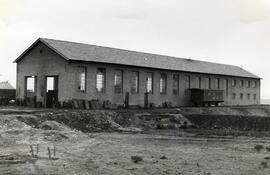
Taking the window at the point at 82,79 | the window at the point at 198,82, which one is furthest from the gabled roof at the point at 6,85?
the window at the point at 198,82

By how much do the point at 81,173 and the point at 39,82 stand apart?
1157 inches

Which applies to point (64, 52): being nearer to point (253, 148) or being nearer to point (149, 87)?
point (149, 87)

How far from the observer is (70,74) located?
3766 centimetres

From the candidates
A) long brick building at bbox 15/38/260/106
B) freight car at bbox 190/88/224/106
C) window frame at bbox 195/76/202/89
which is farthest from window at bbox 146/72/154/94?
window frame at bbox 195/76/202/89

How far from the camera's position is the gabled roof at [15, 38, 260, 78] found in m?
39.2

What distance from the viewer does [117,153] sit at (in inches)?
682

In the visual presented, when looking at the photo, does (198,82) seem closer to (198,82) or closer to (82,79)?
(198,82)

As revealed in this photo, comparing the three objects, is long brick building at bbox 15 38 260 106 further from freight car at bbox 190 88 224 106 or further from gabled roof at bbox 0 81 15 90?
gabled roof at bbox 0 81 15 90

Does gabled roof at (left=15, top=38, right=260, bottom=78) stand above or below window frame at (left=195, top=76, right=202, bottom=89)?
above

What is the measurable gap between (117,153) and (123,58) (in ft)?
91.4

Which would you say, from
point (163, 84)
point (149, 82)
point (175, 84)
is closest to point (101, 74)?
point (149, 82)

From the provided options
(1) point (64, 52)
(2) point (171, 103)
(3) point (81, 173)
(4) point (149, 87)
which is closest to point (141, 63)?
(4) point (149, 87)

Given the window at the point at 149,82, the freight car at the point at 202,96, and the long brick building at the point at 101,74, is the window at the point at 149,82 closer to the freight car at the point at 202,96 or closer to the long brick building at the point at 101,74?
the long brick building at the point at 101,74

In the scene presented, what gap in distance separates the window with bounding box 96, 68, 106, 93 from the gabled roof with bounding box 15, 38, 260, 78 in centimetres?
102
